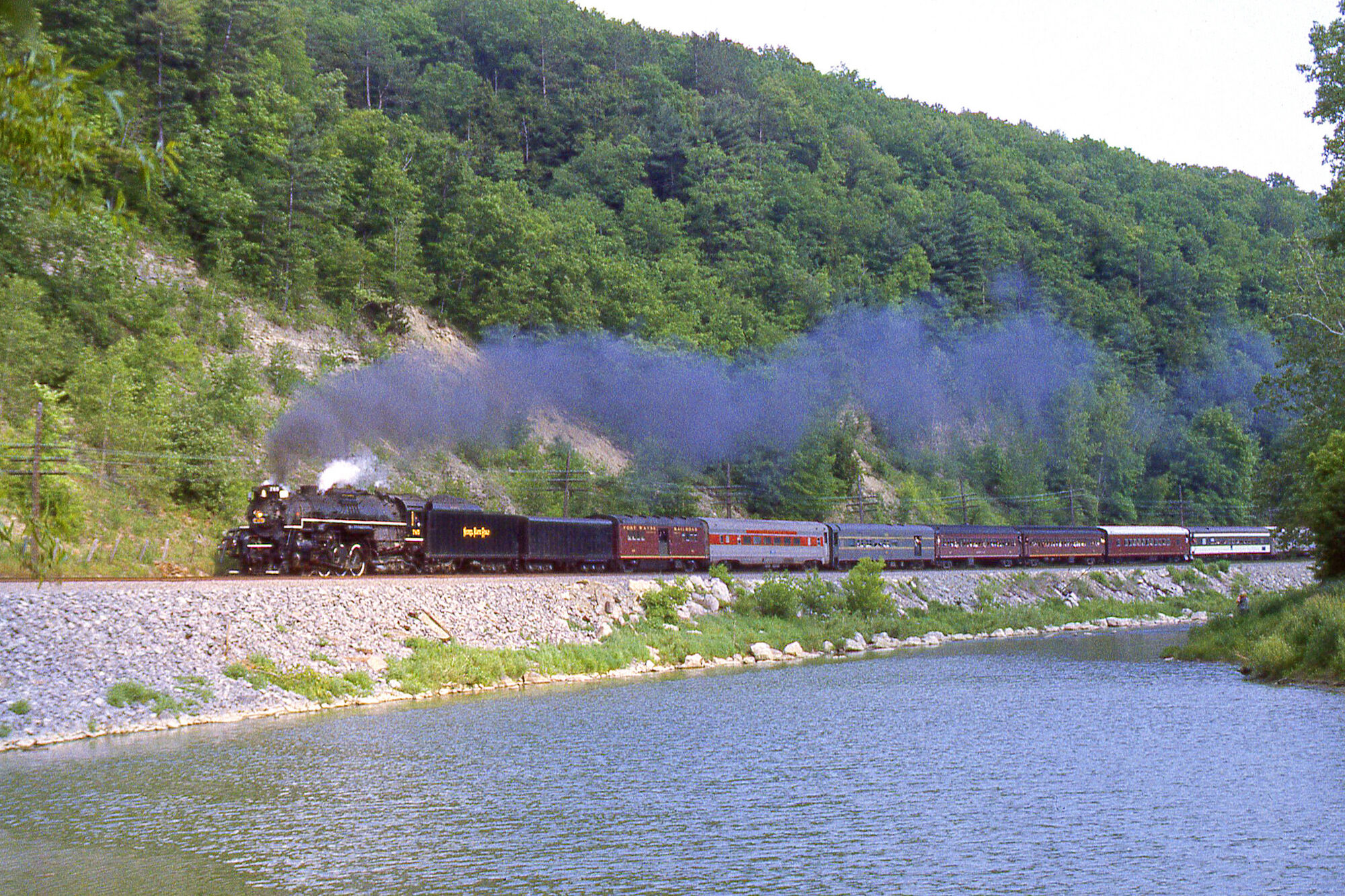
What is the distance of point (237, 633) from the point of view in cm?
2459

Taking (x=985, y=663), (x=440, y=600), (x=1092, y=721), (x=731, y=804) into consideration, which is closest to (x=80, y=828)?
(x=731, y=804)

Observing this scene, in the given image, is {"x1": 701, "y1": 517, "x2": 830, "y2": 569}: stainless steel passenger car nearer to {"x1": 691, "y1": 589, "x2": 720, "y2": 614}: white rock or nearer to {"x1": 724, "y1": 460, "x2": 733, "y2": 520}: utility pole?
{"x1": 691, "y1": 589, "x2": 720, "y2": 614}: white rock

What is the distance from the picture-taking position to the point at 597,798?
16453 millimetres

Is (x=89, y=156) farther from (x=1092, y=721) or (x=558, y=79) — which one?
(x=558, y=79)

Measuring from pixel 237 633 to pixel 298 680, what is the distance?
1.85 metres

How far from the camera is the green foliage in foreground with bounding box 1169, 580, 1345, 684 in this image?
2670 centimetres

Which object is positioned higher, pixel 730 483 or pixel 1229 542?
pixel 730 483

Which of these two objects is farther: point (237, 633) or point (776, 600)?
point (776, 600)

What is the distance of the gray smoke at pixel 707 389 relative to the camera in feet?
171

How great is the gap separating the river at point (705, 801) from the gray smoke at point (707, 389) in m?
25.4

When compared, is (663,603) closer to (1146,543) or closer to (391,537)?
(391,537)

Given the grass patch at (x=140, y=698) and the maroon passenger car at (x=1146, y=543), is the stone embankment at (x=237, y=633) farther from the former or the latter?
the maroon passenger car at (x=1146, y=543)

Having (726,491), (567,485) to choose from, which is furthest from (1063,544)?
(567,485)

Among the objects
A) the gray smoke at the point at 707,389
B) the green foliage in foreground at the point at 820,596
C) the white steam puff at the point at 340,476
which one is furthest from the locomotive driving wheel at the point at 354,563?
the green foliage in foreground at the point at 820,596
